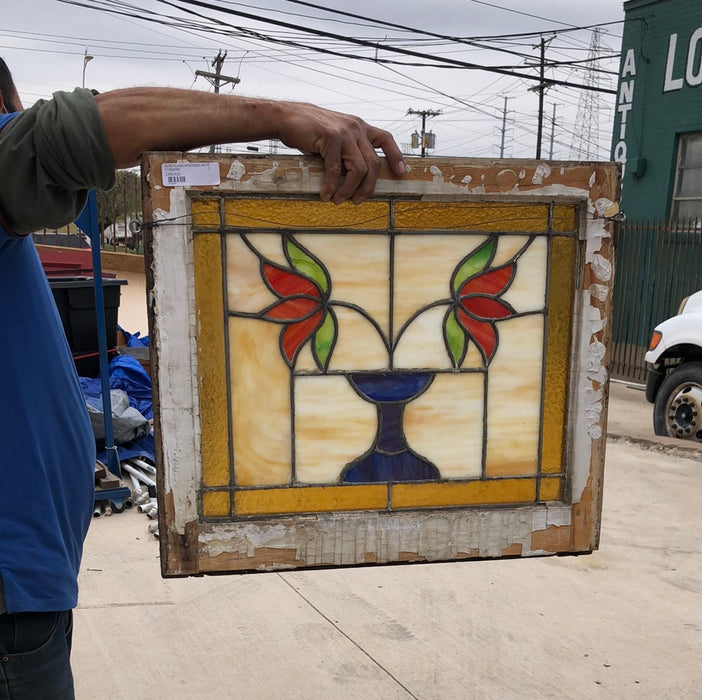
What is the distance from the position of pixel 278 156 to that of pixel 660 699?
6.88 feet

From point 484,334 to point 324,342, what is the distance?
1.10 feet

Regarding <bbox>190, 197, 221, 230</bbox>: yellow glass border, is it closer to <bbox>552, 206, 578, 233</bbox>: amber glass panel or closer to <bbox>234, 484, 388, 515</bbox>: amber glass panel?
<bbox>234, 484, 388, 515</bbox>: amber glass panel

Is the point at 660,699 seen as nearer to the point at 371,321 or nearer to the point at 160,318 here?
the point at 371,321

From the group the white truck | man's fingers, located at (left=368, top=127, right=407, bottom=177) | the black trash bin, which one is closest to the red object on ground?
the black trash bin

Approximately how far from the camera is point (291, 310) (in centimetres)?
148

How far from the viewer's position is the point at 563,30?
14.4 metres

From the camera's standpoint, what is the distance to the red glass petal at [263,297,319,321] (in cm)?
147

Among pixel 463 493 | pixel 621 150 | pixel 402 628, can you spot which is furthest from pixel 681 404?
pixel 621 150

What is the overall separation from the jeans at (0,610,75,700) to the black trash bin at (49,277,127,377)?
13.6 ft

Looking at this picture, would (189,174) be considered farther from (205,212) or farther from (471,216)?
(471,216)

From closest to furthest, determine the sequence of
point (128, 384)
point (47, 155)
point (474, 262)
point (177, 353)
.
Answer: point (47, 155), point (177, 353), point (474, 262), point (128, 384)

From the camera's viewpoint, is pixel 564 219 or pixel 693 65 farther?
pixel 693 65

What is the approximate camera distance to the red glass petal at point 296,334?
1486mm

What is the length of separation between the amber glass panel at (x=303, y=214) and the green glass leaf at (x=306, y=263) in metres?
0.04
